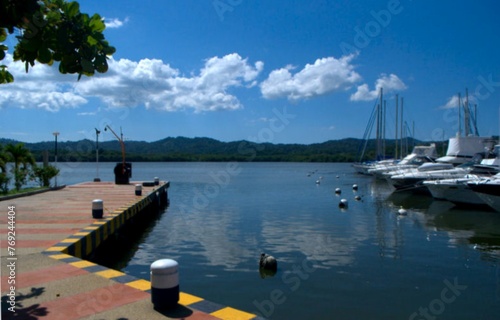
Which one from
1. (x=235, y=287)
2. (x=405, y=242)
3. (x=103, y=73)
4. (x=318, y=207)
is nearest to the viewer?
(x=103, y=73)

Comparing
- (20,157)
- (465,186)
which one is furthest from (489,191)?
(20,157)

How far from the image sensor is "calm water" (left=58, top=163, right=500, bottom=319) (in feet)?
29.2

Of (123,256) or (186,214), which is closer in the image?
(123,256)

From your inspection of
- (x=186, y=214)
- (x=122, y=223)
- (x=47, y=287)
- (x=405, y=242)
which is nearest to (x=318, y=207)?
(x=186, y=214)

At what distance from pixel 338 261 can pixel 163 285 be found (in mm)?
8029

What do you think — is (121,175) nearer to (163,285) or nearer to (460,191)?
(460,191)

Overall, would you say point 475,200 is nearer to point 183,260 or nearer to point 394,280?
point 394,280

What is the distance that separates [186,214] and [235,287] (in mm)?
13666

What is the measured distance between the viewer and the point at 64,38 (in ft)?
14.6

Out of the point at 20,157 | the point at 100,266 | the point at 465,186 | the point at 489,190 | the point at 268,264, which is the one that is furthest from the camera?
the point at 20,157

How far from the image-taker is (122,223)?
538 inches

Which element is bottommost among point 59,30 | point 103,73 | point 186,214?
point 186,214

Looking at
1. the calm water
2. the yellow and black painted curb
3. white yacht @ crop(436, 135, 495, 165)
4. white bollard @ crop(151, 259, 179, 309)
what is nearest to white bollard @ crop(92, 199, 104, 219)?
the yellow and black painted curb

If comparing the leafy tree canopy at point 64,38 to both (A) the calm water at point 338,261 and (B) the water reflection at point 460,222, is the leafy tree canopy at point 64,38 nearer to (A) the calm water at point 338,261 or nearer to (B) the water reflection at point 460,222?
(A) the calm water at point 338,261
